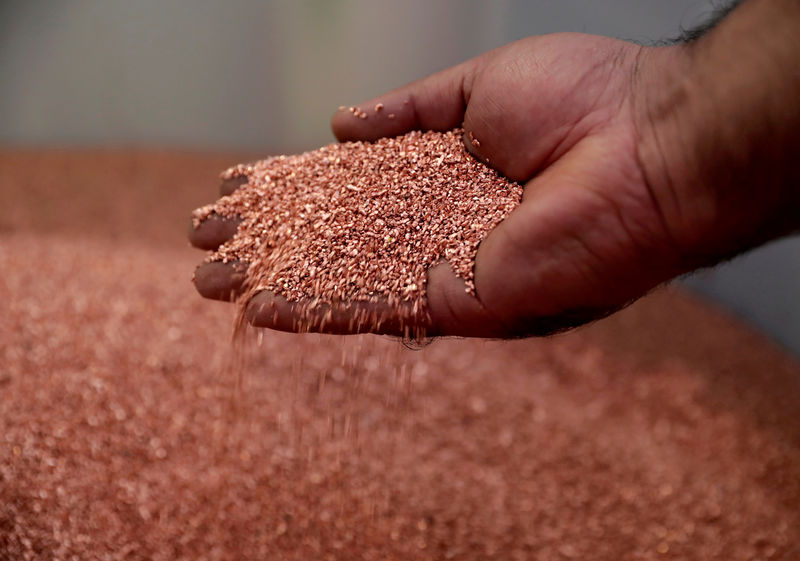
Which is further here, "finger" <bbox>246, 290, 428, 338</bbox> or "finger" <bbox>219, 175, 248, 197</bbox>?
"finger" <bbox>219, 175, 248, 197</bbox>

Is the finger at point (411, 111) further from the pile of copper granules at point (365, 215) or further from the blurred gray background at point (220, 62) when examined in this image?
the blurred gray background at point (220, 62)

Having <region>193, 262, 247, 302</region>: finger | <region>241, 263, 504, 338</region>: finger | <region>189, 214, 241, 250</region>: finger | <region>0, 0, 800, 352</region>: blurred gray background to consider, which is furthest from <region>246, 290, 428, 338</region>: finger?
<region>0, 0, 800, 352</region>: blurred gray background

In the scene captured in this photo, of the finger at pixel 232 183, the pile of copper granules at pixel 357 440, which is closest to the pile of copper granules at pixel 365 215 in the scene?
the finger at pixel 232 183

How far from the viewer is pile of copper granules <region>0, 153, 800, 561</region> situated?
1.48 m

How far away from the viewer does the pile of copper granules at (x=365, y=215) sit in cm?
122

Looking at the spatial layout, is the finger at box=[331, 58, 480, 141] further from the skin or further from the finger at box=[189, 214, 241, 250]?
the finger at box=[189, 214, 241, 250]

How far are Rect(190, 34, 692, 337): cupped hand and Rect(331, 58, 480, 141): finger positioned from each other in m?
0.02

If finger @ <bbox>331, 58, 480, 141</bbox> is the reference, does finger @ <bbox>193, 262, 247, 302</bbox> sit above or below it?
below

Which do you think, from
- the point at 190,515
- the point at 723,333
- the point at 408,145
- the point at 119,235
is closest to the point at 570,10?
the point at 723,333

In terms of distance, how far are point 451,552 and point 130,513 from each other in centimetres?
71

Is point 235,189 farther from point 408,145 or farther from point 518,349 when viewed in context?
point 518,349

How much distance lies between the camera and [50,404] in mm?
1609

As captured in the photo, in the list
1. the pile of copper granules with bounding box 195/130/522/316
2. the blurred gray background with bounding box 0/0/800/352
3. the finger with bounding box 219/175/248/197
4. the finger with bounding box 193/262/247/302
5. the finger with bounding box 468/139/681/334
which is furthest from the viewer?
the blurred gray background with bounding box 0/0/800/352

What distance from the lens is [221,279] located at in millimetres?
1355
